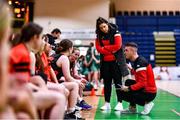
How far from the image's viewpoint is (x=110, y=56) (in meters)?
6.62

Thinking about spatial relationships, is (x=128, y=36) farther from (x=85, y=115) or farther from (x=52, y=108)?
(x=52, y=108)

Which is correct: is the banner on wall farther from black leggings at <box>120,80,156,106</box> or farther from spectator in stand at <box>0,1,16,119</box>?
spectator in stand at <box>0,1,16,119</box>

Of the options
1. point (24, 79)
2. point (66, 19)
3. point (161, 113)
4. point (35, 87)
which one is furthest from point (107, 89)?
point (66, 19)

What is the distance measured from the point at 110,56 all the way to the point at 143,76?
80cm

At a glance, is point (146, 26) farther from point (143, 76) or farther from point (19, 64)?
point (19, 64)

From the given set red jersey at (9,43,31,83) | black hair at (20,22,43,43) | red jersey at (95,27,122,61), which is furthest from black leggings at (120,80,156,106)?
red jersey at (9,43,31,83)

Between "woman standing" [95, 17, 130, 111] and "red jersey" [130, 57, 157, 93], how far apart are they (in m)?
0.39

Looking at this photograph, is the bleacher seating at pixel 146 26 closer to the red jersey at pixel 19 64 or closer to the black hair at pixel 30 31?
the black hair at pixel 30 31

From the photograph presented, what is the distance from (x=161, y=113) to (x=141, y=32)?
14439mm

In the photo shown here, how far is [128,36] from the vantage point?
20.1 m

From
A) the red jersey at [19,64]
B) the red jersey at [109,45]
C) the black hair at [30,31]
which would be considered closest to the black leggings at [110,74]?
the red jersey at [109,45]

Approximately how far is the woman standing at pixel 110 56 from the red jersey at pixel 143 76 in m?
0.39

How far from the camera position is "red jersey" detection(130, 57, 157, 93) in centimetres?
609

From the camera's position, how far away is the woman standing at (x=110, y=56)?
6531 millimetres
